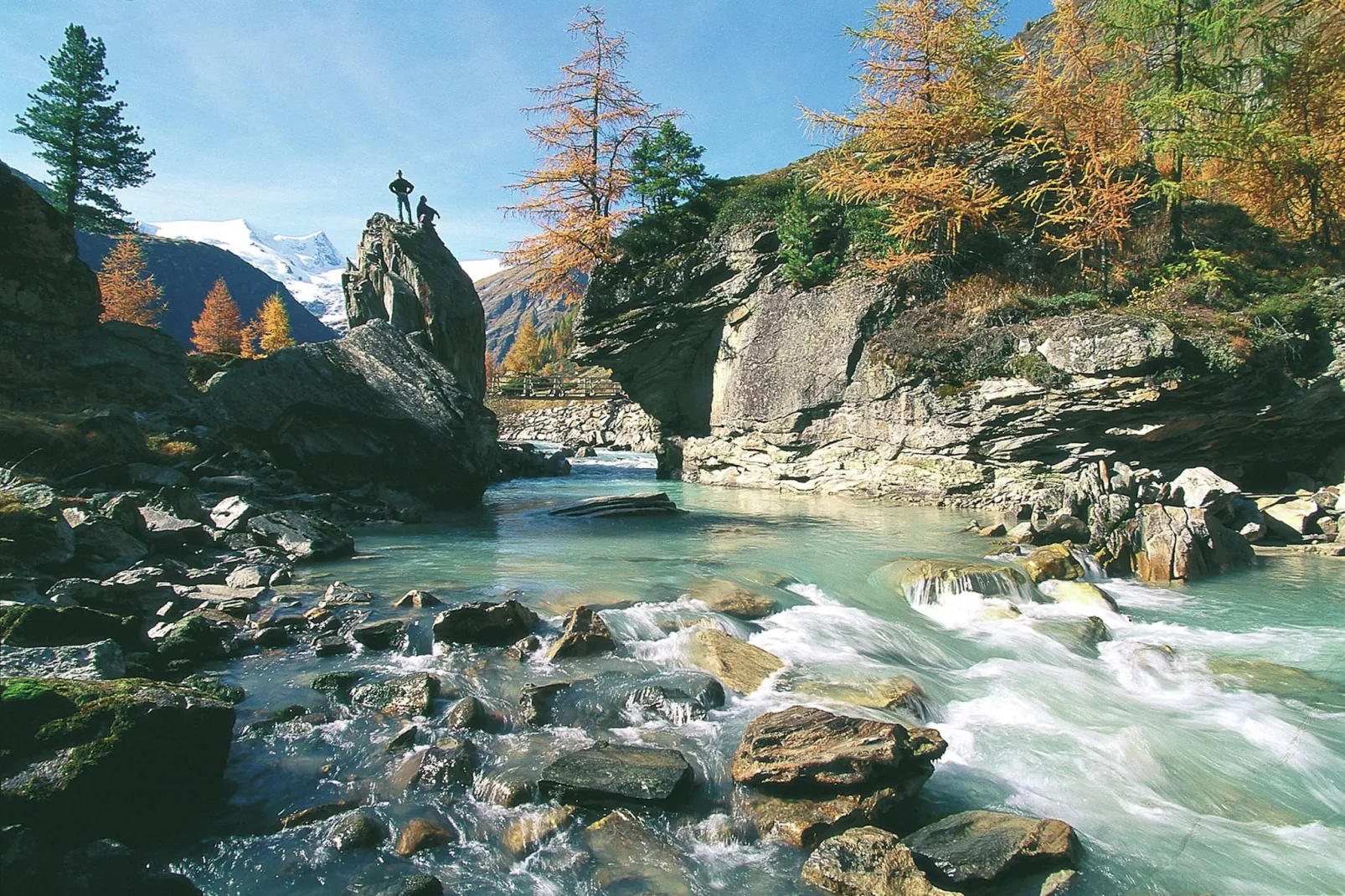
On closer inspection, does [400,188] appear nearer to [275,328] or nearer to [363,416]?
[363,416]

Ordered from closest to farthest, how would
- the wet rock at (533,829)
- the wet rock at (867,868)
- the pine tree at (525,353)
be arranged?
the wet rock at (867,868)
the wet rock at (533,829)
the pine tree at (525,353)

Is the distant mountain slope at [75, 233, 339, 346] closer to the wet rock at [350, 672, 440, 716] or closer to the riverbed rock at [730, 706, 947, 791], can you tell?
the wet rock at [350, 672, 440, 716]

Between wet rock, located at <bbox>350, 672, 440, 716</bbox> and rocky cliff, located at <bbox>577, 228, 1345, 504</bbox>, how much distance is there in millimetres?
17502

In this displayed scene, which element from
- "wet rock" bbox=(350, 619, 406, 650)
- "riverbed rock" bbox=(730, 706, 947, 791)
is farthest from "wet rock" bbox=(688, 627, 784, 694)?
"wet rock" bbox=(350, 619, 406, 650)

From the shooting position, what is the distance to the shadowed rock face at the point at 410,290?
27.0 meters

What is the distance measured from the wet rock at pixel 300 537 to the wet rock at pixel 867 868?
9.85 metres

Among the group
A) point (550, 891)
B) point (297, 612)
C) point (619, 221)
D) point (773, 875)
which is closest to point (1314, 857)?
point (773, 875)

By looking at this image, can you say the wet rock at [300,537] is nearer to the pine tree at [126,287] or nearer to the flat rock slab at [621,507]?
the flat rock slab at [621,507]

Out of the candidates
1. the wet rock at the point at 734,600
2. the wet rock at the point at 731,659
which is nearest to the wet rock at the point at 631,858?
the wet rock at the point at 731,659

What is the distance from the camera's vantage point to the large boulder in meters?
16.2

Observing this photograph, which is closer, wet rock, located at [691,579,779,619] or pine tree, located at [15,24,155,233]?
wet rock, located at [691,579,779,619]

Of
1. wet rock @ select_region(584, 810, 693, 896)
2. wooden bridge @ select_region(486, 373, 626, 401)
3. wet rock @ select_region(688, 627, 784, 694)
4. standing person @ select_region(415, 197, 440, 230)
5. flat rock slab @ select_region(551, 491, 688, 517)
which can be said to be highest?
standing person @ select_region(415, 197, 440, 230)

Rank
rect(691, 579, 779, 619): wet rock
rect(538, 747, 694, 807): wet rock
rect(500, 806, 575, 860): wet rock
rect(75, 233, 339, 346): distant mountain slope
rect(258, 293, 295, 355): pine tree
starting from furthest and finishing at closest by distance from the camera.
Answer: rect(75, 233, 339, 346): distant mountain slope < rect(258, 293, 295, 355): pine tree < rect(691, 579, 779, 619): wet rock < rect(538, 747, 694, 807): wet rock < rect(500, 806, 575, 860): wet rock

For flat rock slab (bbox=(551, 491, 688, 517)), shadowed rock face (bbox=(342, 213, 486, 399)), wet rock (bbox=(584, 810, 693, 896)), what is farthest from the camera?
shadowed rock face (bbox=(342, 213, 486, 399))
